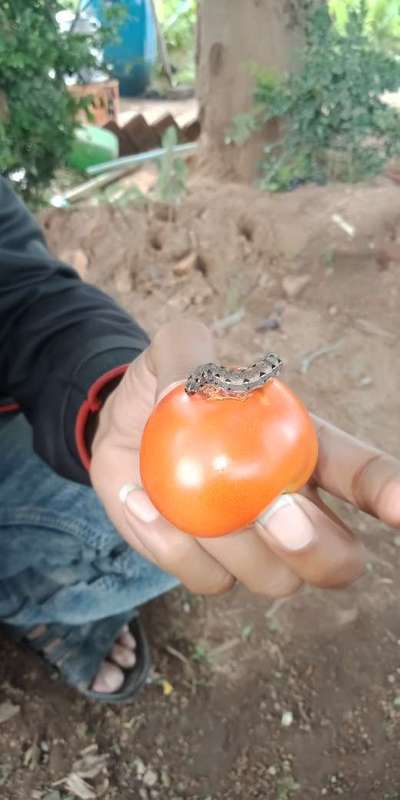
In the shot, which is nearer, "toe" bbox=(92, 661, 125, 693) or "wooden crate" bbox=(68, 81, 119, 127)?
"toe" bbox=(92, 661, 125, 693)

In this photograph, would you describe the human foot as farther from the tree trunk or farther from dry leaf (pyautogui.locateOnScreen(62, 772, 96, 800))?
the tree trunk

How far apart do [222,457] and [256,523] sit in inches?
5.9

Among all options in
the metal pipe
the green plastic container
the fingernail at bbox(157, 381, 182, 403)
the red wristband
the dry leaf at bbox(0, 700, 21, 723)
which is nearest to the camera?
the fingernail at bbox(157, 381, 182, 403)

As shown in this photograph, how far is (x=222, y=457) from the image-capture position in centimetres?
111

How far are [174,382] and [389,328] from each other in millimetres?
2752

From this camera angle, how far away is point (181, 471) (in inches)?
44.3

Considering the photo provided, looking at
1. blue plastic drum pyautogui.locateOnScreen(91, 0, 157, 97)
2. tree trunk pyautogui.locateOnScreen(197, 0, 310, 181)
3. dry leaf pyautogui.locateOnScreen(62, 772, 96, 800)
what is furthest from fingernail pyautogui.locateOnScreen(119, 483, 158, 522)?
blue plastic drum pyautogui.locateOnScreen(91, 0, 157, 97)

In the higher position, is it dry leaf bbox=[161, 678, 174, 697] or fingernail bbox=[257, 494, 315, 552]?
fingernail bbox=[257, 494, 315, 552]

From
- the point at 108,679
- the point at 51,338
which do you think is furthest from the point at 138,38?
the point at 108,679

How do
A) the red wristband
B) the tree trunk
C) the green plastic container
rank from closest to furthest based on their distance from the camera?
the red wristband → the tree trunk → the green plastic container

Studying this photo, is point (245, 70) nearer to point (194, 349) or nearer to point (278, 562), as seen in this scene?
point (194, 349)

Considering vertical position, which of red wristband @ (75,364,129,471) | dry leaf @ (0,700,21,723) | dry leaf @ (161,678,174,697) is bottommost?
dry leaf @ (161,678,174,697)

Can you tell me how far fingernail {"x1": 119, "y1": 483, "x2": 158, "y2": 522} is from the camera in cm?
129

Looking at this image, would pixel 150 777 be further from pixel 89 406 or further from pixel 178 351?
pixel 178 351
